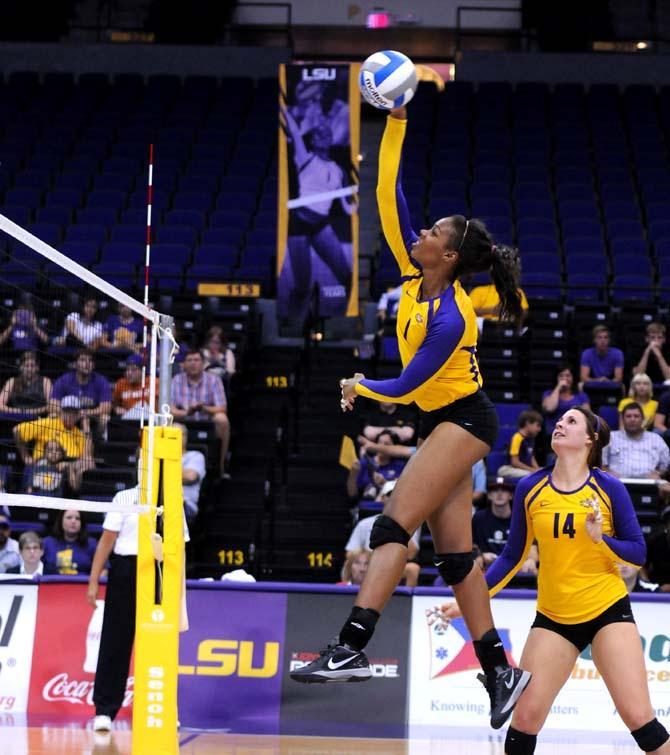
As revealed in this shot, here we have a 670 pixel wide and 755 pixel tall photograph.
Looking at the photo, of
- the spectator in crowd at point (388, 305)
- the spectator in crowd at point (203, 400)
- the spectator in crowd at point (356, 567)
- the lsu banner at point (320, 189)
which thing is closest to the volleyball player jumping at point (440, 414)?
the spectator in crowd at point (356, 567)

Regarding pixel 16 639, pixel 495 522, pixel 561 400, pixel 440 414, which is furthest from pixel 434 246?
pixel 561 400

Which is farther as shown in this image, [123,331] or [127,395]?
[123,331]

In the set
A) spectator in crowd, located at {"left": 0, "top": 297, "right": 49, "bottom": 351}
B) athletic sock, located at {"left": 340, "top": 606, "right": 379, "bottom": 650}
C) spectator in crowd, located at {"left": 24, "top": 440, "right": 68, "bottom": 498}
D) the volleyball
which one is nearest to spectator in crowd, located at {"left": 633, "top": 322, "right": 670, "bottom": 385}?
spectator in crowd, located at {"left": 24, "top": 440, "right": 68, "bottom": 498}

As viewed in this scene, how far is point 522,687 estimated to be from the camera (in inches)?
211

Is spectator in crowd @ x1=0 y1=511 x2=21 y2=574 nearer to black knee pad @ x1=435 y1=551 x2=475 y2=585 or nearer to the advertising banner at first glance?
the advertising banner

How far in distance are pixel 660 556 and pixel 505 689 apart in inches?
200

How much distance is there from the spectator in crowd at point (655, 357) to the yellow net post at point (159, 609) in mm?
6928

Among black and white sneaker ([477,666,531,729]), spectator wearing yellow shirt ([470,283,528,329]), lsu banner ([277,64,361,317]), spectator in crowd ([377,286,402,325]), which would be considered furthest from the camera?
spectator in crowd ([377,286,402,325])

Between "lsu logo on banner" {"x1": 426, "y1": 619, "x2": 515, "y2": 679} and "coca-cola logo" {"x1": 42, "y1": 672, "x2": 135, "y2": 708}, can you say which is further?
"coca-cola logo" {"x1": 42, "y1": 672, "x2": 135, "y2": 708}

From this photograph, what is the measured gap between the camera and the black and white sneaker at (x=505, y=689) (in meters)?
5.25

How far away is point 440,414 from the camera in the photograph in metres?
5.36

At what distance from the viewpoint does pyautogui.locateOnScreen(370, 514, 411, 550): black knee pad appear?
5.16 meters

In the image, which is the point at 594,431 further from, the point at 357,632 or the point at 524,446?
the point at 524,446

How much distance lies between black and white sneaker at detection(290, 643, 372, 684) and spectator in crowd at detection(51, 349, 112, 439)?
667 centimetres
